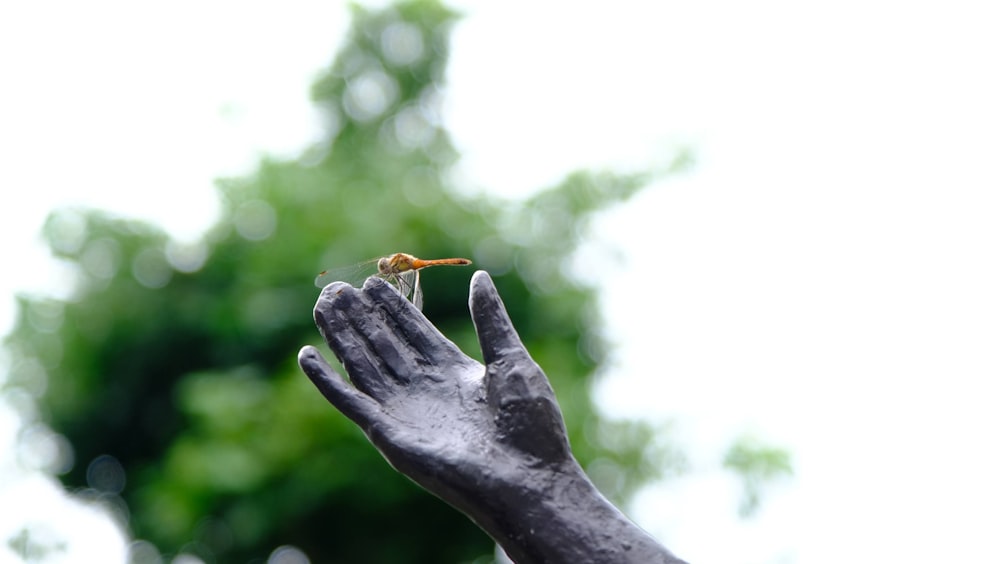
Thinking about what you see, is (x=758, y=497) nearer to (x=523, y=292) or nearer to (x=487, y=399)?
(x=523, y=292)

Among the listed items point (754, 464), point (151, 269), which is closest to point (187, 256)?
point (151, 269)

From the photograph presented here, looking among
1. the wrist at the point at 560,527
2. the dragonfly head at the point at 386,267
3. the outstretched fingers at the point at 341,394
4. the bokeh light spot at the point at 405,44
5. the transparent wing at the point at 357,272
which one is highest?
the bokeh light spot at the point at 405,44

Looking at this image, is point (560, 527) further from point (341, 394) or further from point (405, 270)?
point (405, 270)

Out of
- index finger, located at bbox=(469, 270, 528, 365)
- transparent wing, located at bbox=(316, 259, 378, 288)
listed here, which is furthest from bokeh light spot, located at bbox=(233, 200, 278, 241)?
index finger, located at bbox=(469, 270, 528, 365)

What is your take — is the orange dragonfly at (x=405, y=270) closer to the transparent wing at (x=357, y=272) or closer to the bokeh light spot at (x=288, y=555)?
the transparent wing at (x=357, y=272)

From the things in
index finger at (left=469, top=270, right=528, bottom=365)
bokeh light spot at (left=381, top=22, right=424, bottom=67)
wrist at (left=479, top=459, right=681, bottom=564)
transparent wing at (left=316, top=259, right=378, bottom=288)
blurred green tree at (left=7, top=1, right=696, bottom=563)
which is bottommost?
wrist at (left=479, top=459, right=681, bottom=564)

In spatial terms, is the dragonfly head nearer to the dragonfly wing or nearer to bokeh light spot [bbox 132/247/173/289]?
the dragonfly wing

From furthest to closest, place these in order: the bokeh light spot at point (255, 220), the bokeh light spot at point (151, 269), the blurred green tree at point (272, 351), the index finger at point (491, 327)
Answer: the bokeh light spot at point (151, 269) → the bokeh light spot at point (255, 220) → the blurred green tree at point (272, 351) → the index finger at point (491, 327)

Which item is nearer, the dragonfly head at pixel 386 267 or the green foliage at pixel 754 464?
the dragonfly head at pixel 386 267

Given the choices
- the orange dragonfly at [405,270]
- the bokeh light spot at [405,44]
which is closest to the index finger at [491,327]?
the orange dragonfly at [405,270]

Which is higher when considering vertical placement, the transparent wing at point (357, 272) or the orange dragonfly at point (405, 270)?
the transparent wing at point (357, 272)
